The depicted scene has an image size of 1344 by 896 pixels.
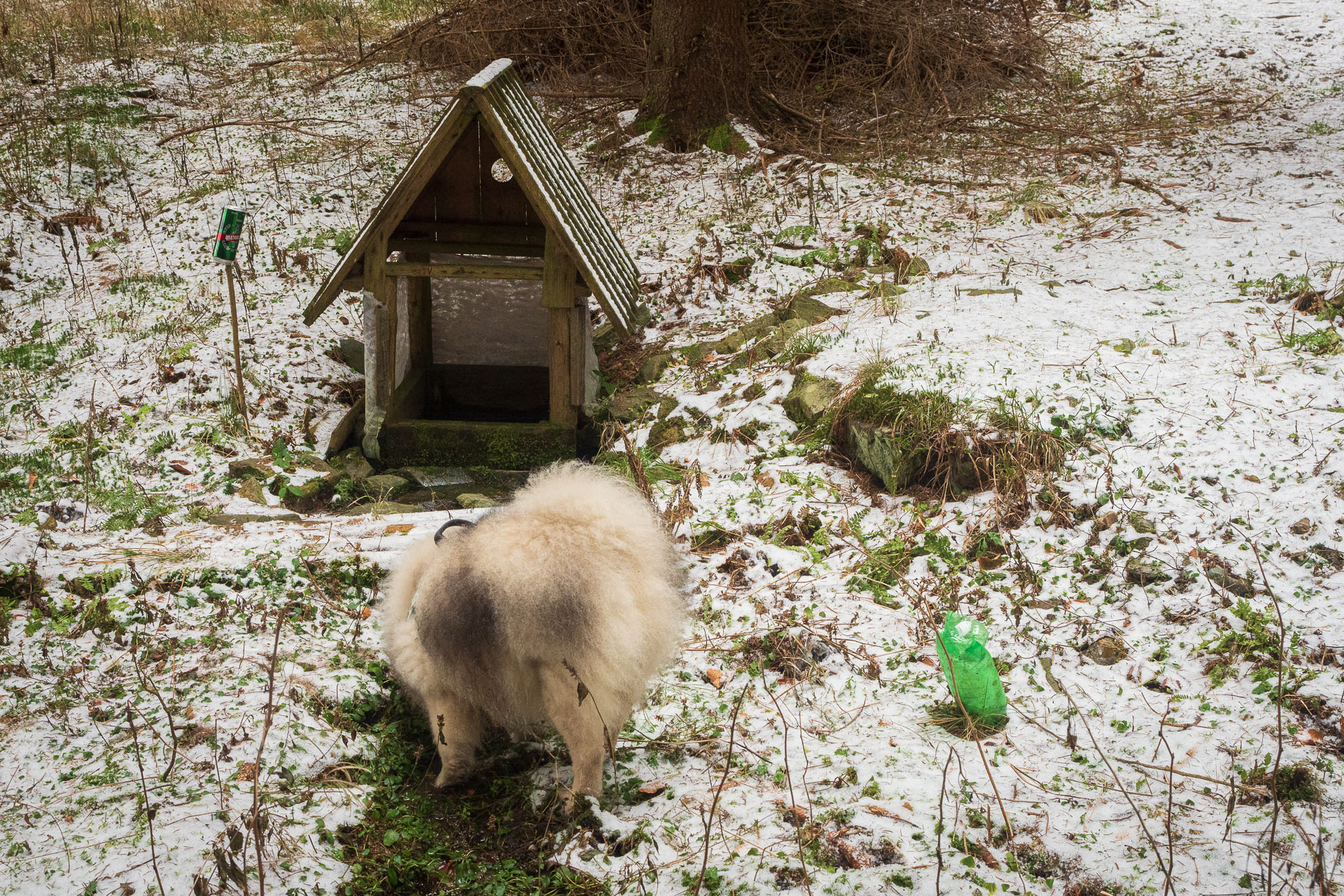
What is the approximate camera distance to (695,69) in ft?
36.6

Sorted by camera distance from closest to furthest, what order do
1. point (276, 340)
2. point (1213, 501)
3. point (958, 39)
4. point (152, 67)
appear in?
point (1213, 501) → point (276, 340) → point (958, 39) → point (152, 67)

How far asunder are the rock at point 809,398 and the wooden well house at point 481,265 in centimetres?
131

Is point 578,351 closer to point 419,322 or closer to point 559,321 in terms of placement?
point 559,321

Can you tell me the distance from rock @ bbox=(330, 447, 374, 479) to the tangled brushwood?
22.0 ft

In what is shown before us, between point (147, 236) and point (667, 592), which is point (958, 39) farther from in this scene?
point (667, 592)

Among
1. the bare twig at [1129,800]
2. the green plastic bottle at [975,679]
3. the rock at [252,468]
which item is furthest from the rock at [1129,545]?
the rock at [252,468]

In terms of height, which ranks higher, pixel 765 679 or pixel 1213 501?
pixel 1213 501

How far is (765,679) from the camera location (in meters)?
4.29

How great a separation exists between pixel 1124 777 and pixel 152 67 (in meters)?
15.1

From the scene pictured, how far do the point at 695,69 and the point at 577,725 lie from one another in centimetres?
965

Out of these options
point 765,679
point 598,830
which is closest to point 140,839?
point 598,830

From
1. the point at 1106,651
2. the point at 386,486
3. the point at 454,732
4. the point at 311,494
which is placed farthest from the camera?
the point at 386,486

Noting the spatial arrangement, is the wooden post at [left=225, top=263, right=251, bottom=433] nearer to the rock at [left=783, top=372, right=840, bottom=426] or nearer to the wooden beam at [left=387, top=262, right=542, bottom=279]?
the wooden beam at [left=387, top=262, right=542, bottom=279]

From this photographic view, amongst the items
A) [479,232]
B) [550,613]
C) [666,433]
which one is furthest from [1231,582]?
[479,232]
